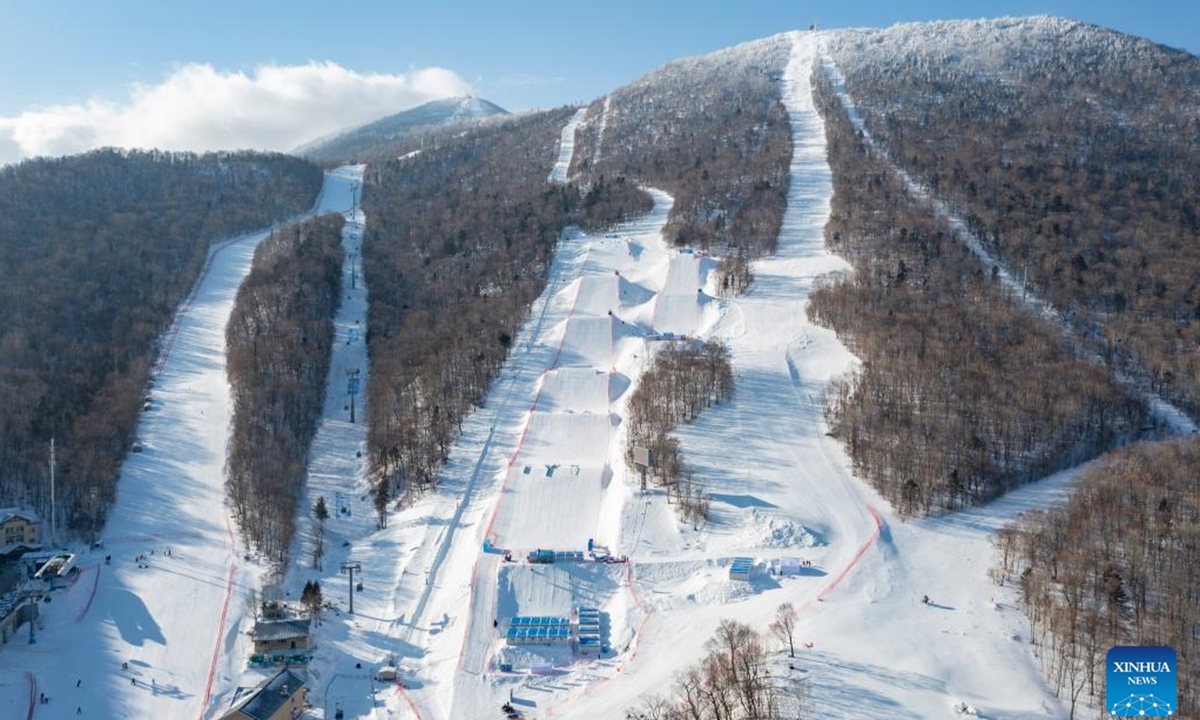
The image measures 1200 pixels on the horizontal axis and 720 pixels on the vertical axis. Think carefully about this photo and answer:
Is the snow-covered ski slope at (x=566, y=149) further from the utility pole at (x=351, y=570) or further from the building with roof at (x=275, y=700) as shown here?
the building with roof at (x=275, y=700)

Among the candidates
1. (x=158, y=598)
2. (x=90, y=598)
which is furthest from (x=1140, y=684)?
(x=90, y=598)

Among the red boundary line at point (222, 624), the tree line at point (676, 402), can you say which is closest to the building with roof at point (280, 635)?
the red boundary line at point (222, 624)

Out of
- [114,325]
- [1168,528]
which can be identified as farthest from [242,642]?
[114,325]

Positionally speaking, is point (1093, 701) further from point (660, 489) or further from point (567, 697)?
point (660, 489)

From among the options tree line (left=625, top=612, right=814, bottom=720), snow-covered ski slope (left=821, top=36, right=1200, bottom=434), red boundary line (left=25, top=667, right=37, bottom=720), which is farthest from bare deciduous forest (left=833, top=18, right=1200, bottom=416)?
red boundary line (left=25, top=667, right=37, bottom=720)

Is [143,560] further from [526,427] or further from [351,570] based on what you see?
[526,427]
